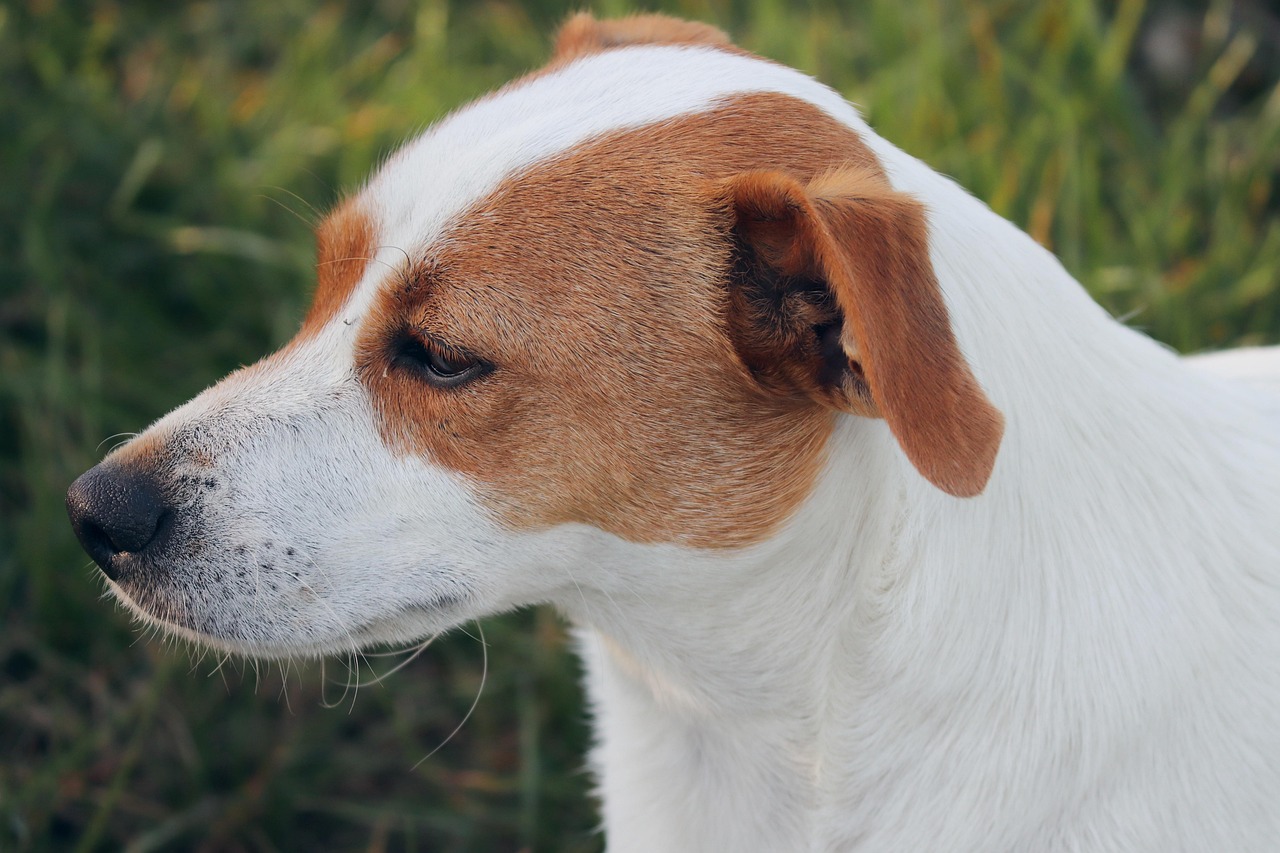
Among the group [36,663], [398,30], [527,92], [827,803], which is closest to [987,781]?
[827,803]

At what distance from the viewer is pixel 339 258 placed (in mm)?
2004

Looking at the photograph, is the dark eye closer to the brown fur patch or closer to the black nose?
the brown fur patch

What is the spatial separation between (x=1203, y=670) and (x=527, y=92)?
1359 millimetres

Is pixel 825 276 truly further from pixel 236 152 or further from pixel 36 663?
pixel 236 152

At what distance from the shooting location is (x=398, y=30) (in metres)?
5.02

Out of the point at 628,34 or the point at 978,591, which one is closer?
the point at 978,591

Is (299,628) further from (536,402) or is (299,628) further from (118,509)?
(536,402)

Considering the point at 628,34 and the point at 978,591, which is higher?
the point at 628,34

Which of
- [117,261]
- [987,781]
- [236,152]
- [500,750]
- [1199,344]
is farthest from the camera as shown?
[236,152]

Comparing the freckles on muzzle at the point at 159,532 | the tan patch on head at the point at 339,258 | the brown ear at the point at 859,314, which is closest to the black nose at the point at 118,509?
the freckles on muzzle at the point at 159,532

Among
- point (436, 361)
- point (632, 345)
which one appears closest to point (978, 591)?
point (632, 345)

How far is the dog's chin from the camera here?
1.88 meters

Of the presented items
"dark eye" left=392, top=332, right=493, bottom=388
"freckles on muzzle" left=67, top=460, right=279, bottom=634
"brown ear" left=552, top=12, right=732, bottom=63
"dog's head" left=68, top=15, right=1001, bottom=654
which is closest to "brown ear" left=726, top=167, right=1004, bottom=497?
"dog's head" left=68, top=15, right=1001, bottom=654

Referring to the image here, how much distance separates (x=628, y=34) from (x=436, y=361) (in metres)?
0.77
